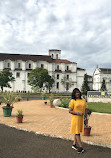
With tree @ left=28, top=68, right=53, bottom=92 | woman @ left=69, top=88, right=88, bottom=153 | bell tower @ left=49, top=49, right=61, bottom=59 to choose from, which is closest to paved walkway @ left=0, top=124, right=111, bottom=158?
woman @ left=69, top=88, right=88, bottom=153

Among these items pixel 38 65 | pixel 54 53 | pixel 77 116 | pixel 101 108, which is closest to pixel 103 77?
pixel 54 53

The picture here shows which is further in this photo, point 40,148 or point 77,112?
point 40,148

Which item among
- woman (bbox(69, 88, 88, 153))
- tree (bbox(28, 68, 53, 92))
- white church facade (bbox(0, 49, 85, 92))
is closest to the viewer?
woman (bbox(69, 88, 88, 153))

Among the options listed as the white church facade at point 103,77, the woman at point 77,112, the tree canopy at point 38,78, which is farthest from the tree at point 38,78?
the woman at point 77,112

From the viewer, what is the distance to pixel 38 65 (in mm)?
67250

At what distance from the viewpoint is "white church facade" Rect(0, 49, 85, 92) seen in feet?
210

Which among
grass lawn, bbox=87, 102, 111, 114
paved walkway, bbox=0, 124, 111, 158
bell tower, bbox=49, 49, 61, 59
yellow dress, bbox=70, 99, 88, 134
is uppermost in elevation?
bell tower, bbox=49, 49, 61, 59

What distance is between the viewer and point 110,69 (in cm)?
7700

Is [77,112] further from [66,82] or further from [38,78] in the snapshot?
[66,82]

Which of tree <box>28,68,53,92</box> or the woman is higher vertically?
tree <box>28,68,53,92</box>

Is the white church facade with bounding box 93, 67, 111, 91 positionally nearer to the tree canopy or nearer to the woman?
the tree canopy

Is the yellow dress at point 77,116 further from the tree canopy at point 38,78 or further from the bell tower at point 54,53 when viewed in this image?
the bell tower at point 54,53

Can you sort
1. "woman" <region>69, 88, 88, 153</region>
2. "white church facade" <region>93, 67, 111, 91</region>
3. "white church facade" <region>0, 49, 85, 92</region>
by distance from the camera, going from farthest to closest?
"white church facade" <region>93, 67, 111, 91</region>
"white church facade" <region>0, 49, 85, 92</region>
"woman" <region>69, 88, 88, 153</region>

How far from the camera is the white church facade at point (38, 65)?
2516 inches
